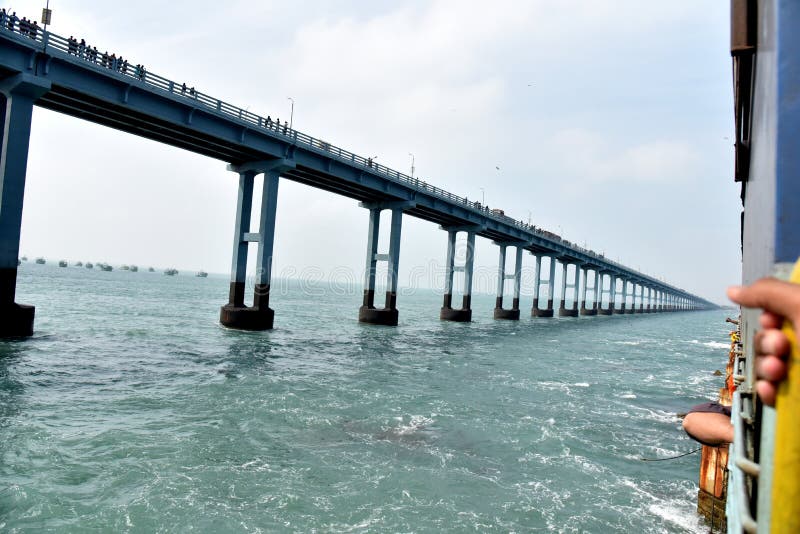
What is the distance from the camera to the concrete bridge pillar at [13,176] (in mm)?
22125

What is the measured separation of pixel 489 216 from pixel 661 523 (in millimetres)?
58473

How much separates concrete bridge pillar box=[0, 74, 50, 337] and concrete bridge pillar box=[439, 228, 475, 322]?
152ft

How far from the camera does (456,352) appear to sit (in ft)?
108

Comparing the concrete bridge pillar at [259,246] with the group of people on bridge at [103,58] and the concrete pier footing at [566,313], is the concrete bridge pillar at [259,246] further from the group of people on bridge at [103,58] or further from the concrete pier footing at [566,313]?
the concrete pier footing at [566,313]

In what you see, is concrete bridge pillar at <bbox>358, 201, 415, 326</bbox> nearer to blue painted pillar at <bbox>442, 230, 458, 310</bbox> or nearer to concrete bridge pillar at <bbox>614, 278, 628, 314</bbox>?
blue painted pillar at <bbox>442, 230, 458, 310</bbox>

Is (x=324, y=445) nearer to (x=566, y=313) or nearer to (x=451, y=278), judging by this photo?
(x=451, y=278)

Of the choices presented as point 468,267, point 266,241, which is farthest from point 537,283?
point 266,241

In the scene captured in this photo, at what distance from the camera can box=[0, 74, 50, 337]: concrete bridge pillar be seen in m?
22.1

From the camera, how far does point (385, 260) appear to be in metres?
49.6

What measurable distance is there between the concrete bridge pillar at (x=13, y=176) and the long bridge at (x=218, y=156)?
46 mm

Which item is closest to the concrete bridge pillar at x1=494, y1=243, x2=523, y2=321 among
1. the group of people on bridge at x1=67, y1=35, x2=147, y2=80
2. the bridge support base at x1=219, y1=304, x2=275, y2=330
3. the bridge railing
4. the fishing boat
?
the bridge railing

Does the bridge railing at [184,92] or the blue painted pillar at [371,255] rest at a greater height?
the bridge railing at [184,92]

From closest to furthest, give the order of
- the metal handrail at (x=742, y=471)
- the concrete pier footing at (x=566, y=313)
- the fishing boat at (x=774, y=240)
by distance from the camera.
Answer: the fishing boat at (x=774, y=240) < the metal handrail at (x=742, y=471) < the concrete pier footing at (x=566, y=313)

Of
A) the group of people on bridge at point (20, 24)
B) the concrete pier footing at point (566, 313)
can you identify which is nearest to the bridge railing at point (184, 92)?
the group of people on bridge at point (20, 24)
